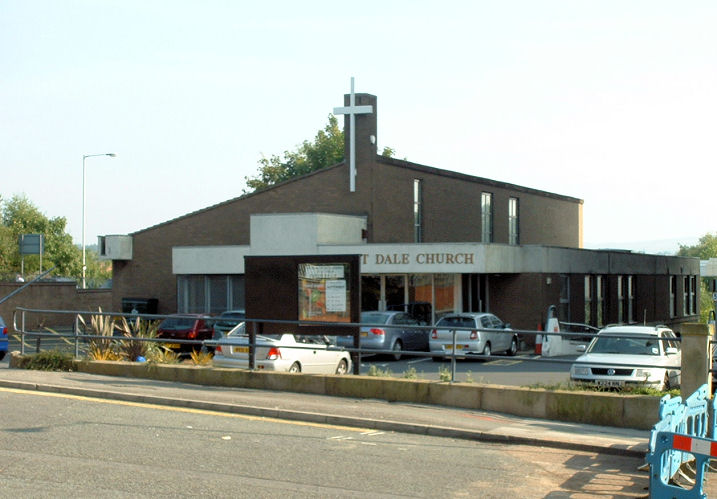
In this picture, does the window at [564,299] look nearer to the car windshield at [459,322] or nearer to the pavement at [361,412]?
the car windshield at [459,322]

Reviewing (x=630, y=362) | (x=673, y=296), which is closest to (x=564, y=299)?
(x=673, y=296)

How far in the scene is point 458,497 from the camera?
8625 mm

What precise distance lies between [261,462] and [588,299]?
33143 millimetres

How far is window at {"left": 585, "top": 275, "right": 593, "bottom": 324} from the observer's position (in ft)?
133

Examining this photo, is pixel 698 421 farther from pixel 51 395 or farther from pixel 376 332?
pixel 376 332

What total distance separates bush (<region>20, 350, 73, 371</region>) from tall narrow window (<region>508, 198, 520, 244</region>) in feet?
107

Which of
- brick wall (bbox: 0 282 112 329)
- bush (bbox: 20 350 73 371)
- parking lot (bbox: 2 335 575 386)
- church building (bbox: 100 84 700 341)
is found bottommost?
parking lot (bbox: 2 335 575 386)

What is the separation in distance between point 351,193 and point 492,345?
12.6 metres

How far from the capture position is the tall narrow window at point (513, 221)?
47.8 meters

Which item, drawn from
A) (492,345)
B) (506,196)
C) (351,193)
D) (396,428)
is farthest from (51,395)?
(506,196)

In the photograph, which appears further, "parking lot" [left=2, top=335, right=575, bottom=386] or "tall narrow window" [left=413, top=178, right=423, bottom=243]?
"tall narrow window" [left=413, top=178, right=423, bottom=243]

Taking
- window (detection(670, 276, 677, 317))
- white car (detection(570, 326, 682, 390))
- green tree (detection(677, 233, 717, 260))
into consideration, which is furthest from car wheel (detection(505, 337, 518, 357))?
green tree (detection(677, 233, 717, 260))

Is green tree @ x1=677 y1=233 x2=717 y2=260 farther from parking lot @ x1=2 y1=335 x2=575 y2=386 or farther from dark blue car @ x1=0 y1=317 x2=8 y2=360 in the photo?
dark blue car @ x1=0 y1=317 x2=8 y2=360

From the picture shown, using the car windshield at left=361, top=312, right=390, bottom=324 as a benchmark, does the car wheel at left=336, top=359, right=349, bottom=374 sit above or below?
below
